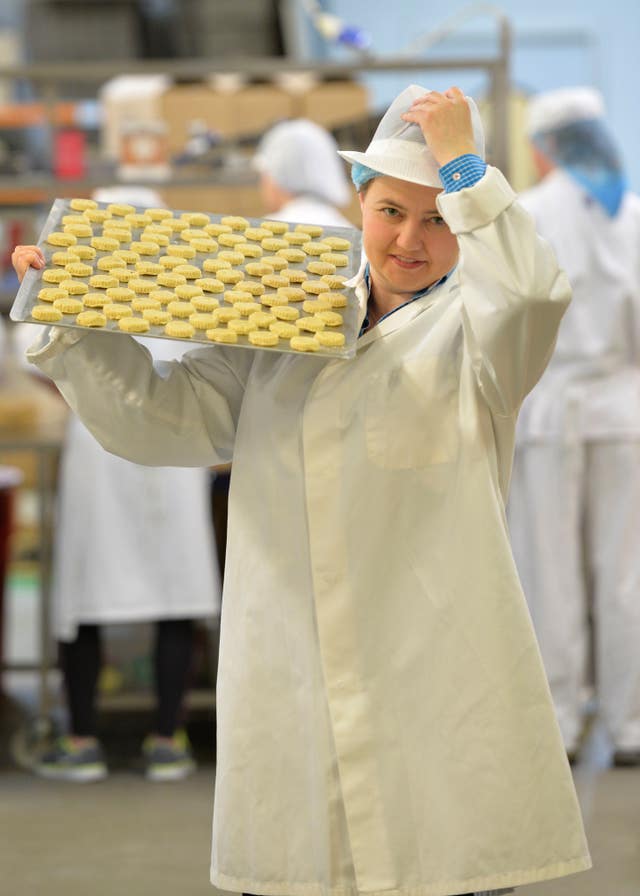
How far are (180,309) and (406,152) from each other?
291 millimetres

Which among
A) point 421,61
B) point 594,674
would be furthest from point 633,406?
point 421,61

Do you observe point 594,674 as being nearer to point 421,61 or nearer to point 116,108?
point 421,61

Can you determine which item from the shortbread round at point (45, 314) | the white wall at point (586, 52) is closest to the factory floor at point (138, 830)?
the shortbread round at point (45, 314)

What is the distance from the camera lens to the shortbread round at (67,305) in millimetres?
1463

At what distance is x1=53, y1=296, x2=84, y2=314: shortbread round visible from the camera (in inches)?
57.6

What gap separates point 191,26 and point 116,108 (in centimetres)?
205

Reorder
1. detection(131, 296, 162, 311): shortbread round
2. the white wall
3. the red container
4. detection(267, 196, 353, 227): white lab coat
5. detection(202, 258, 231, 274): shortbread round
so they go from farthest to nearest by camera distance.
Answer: the white wall → the red container → detection(267, 196, 353, 227): white lab coat → detection(202, 258, 231, 274): shortbread round → detection(131, 296, 162, 311): shortbread round

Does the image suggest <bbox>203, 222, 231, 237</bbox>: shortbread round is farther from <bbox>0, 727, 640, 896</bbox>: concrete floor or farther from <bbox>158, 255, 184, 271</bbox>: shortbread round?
<bbox>0, 727, 640, 896</bbox>: concrete floor

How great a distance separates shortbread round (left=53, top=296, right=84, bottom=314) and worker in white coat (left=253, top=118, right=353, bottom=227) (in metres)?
2.21

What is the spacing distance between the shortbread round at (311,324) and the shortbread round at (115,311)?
0.58 feet

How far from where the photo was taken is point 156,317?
148 centimetres

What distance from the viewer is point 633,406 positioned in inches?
141

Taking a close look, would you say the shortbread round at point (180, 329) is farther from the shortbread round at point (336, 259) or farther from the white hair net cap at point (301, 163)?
the white hair net cap at point (301, 163)

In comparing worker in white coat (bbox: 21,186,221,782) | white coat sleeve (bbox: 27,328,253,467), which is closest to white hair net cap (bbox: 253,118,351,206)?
worker in white coat (bbox: 21,186,221,782)
